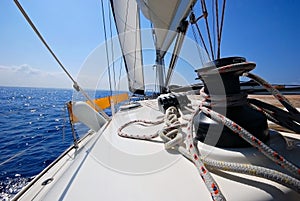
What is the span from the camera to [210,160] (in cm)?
26

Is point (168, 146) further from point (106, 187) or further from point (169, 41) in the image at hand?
point (169, 41)

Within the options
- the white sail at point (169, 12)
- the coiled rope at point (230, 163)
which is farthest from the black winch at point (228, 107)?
the white sail at point (169, 12)

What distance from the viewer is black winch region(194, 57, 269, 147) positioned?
270 millimetres

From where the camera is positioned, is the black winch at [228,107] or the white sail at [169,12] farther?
the white sail at [169,12]

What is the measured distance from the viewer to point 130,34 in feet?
13.4

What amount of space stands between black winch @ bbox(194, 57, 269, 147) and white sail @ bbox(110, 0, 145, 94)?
2236mm

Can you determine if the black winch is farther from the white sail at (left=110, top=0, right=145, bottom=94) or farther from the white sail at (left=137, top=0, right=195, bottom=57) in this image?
the white sail at (left=110, top=0, right=145, bottom=94)

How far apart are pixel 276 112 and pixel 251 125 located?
0.36 feet

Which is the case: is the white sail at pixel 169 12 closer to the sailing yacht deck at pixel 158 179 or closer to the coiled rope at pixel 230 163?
the coiled rope at pixel 230 163

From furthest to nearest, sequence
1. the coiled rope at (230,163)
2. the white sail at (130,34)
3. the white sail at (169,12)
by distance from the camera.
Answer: the white sail at (130,34)
the white sail at (169,12)
the coiled rope at (230,163)

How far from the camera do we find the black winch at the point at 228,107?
27 cm

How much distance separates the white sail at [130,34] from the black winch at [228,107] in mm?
2236

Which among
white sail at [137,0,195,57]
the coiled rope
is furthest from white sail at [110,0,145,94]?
the coiled rope

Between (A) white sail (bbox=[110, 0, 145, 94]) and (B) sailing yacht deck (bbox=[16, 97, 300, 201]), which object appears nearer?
(B) sailing yacht deck (bbox=[16, 97, 300, 201])
